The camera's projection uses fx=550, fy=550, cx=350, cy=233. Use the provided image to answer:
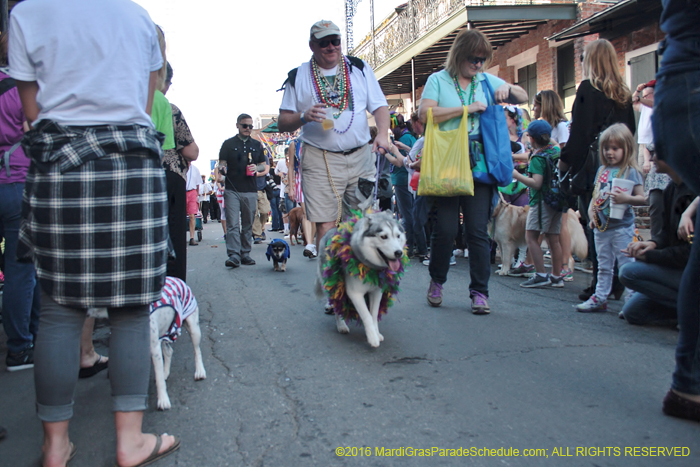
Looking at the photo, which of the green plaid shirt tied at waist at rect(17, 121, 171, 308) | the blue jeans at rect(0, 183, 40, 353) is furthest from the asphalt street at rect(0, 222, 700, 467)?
the green plaid shirt tied at waist at rect(17, 121, 171, 308)

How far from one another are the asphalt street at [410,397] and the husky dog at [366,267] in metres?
0.24

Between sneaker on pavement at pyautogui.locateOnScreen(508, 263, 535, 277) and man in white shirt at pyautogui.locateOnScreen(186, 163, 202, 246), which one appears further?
man in white shirt at pyautogui.locateOnScreen(186, 163, 202, 246)

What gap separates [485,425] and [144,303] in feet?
4.99

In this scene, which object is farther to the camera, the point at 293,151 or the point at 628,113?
the point at 293,151

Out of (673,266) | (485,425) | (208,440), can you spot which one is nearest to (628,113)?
(673,266)

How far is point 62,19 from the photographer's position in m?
2.00

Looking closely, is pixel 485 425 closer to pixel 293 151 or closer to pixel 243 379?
pixel 243 379

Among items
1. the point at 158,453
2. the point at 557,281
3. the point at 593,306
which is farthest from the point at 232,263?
the point at 158,453

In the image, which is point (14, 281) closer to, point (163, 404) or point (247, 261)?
point (163, 404)

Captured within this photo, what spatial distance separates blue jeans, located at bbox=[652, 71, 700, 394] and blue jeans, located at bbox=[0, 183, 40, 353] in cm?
338

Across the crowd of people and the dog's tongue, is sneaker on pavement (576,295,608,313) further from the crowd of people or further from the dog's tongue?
the dog's tongue

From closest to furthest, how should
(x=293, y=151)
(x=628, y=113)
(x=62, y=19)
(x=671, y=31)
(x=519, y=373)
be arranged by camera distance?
(x=62, y=19) → (x=671, y=31) → (x=519, y=373) → (x=628, y=113) → (x=293, y=151)

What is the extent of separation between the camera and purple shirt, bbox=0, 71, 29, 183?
320 centimetres

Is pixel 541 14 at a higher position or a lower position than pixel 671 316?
higher
